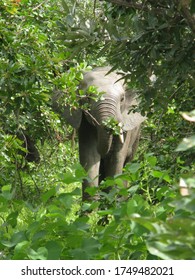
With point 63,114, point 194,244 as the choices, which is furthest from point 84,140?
point 194,244

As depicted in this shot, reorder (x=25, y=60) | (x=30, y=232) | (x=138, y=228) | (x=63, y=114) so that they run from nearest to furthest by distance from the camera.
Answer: (x=138, y=228) < (x=30, y=232) < (x=25, y=60) < (x=63, y=114)

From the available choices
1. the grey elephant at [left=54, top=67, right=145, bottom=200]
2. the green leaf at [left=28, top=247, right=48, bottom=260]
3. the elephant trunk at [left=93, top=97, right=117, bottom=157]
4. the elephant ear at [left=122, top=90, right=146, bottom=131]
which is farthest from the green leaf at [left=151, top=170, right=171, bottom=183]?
the elephant ear at [left=122, top=90, right=146, bottom=131]

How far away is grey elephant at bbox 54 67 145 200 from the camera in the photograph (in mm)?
9914

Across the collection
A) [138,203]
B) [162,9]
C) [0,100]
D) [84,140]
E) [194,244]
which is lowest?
[194,244]

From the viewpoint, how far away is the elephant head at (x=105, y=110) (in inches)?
385

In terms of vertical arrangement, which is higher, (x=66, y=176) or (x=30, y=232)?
(x=66, y=176)

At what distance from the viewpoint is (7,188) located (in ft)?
13.0

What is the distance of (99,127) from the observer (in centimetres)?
975

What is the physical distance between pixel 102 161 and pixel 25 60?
5555 mm

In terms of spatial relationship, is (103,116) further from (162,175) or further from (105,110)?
(162,175)

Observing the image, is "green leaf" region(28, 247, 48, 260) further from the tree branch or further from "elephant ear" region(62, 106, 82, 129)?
"elephant ear" region(62, 106, 82, 129)

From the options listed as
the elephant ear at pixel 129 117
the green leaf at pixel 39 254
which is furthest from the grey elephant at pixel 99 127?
the green leaf at pixel 39 254

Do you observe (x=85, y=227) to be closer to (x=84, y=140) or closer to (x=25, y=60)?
(x=25, y=60)

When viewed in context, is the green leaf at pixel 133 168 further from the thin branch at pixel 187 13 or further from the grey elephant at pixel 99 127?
the grey elephant at pixel 99 127
